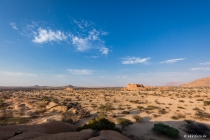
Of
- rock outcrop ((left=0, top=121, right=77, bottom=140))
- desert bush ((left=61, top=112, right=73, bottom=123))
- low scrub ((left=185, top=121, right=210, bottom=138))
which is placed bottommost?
low scrub ((left=185, top=121, right=210, bottom=138))

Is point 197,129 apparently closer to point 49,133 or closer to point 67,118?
point 49,133

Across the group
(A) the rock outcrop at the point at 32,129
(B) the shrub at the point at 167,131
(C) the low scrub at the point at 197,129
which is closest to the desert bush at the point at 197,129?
(C) the low scrub at the point at 197,129

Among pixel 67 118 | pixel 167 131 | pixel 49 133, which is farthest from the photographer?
pixel 67 118

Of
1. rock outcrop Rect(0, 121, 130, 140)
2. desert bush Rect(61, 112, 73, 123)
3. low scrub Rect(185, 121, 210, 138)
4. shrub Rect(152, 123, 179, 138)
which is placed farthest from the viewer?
desert bush Rect(61, 112, 73, 123)

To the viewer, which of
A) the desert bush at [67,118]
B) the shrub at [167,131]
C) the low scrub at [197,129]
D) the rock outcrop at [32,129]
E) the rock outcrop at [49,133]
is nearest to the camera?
the rock outcrop at [49,133]

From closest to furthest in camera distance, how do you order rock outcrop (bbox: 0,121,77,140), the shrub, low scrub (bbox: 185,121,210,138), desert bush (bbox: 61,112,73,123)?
rock outcrop (bbox: 0,121,77,140), the shrub, low scrub (bbox: 185,121,210,138), desert bush (bbox: 61,112,73,123)

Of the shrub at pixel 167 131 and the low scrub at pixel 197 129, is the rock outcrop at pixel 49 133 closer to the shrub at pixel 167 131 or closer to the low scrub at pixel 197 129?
the shrub at pixel 167 131

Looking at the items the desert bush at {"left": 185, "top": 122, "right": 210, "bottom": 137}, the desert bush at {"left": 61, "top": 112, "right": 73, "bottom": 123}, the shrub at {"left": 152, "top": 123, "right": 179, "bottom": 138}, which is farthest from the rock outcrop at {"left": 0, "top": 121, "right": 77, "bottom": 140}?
the desert bush at {"left": 185, "top": 122, "right": 210, "bottom": 137}

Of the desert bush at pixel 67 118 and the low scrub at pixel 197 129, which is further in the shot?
the desert bush at pixel 67 118

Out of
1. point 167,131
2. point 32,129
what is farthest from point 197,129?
point 32,129

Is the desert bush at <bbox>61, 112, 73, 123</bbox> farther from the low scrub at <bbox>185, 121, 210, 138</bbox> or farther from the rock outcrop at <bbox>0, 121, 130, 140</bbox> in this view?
the low scrub at <bbox>185, 121, 210, 138</bbox>

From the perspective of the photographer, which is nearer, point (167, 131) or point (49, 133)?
point (49, 133)

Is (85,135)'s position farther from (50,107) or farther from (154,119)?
(50,107)

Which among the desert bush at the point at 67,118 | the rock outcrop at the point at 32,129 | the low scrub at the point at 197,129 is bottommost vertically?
the low scrub at the point at 197,129
